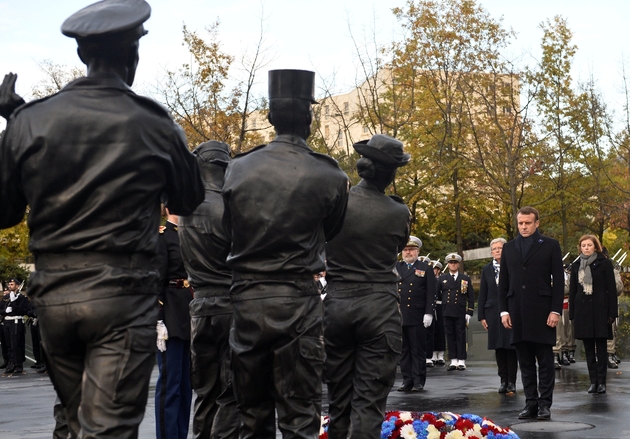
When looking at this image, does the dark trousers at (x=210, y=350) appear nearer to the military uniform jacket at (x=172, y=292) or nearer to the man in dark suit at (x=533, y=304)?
the military uniform jacket at (x=172, y=292)

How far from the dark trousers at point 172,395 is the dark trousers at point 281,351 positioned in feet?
7.35

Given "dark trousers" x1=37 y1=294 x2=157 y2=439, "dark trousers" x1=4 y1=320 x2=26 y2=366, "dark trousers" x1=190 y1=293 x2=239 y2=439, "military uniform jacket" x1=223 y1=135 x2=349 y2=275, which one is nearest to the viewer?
"dark trousers" x1=37 y1=294 x2=157 y2=439

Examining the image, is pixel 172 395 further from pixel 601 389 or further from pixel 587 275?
pixel 587 275

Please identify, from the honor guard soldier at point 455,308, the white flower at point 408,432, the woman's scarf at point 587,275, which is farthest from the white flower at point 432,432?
the honor guard soldier at point 455,308

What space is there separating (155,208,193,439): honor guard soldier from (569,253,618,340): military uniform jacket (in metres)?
7.16

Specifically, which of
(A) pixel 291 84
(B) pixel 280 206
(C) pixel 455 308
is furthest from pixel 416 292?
(B) pixel 280 206

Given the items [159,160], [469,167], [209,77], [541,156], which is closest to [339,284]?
[159,160]

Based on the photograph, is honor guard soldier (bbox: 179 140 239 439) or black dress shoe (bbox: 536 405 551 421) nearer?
honor guard soldier (bbox: 179 140 239 439)

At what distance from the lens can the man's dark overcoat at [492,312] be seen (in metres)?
14.0

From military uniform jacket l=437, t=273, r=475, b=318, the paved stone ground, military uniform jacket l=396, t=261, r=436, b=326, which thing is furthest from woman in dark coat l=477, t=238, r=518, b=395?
military uniform jacket l=437, t=273, r=475, b=318

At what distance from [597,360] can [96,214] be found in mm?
10660

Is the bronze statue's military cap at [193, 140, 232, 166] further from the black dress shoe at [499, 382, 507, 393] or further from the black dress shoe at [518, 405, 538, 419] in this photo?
the black dress shoe at [499, 382, 507, 393]

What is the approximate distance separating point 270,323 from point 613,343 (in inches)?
531

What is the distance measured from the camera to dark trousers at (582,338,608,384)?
13414mm
